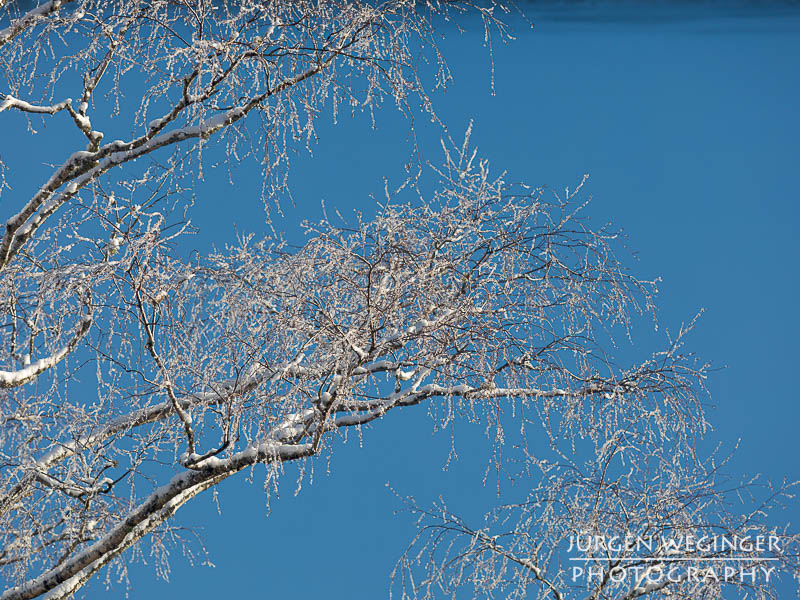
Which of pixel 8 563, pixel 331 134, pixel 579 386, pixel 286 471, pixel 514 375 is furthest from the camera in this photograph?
pixel 331 134

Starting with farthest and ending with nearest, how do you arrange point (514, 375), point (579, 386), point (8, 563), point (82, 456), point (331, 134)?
point (331, 134), point (8, 563), point (82, 456), point (579, 386), point (514, 375)

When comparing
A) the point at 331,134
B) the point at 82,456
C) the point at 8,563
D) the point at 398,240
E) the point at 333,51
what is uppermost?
the point at 331,134

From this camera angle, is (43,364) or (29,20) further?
(43,364)

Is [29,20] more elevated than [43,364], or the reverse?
[29,20]

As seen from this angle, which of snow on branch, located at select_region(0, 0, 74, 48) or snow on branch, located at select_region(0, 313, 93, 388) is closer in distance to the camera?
snow on branch, located at select_region(0, 0, 74, 48)

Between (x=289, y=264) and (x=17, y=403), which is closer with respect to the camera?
(x=289, y=264)

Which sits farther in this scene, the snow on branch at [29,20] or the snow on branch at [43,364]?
the snow on branch at [43,364]

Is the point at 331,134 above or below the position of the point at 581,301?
above

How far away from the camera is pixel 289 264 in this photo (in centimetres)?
262

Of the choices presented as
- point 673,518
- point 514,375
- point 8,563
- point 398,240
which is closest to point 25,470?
point 8,563

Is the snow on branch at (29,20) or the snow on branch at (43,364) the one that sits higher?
the snow on branch at (29,20)

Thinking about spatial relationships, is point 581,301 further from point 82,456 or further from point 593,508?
point 82,456

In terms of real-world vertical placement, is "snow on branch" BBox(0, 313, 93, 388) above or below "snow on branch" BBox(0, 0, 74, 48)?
below

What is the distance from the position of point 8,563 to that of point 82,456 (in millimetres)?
615
